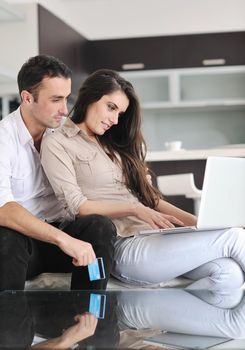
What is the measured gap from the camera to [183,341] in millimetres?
1141

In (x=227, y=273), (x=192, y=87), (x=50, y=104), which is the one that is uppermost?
(x=192, y=87)

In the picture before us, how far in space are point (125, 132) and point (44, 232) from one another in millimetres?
634

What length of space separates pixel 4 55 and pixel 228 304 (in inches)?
160

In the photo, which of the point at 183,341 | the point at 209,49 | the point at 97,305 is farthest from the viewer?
the point at 209,49

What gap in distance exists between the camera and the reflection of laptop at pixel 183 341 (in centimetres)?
110

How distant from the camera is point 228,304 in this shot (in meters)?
1.51

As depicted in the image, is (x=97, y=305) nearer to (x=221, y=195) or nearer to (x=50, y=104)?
(x=221, y=195)

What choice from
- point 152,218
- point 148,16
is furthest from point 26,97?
point 148,16

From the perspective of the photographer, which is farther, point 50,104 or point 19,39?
point 19,39

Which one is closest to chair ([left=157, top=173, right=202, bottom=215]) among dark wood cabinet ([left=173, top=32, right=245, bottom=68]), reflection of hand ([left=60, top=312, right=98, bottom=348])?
reflection of hand ([left=60, top=312, right=98, bottom=348])

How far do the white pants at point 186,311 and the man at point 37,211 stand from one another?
0.97ft

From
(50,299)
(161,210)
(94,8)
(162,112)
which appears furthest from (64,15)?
(50,299)

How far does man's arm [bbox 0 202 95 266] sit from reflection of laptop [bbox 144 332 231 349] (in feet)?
2.10

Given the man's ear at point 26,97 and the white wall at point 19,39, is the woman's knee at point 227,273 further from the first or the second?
the white wall at point 19,39
